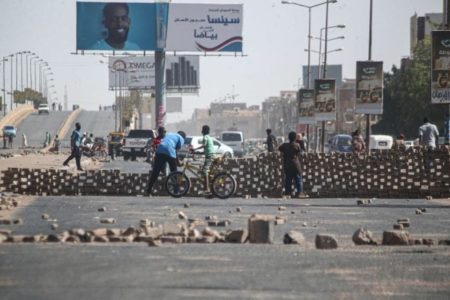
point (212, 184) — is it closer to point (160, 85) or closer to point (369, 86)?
point (369, 86)

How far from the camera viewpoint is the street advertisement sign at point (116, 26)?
5897 cm

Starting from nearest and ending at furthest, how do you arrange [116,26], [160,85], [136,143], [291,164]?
[291,164], [160,85], [116,26], [136,143]

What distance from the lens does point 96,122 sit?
142 meters

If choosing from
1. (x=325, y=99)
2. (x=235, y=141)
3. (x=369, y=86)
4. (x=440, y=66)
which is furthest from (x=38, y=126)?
(x=440, y=66)

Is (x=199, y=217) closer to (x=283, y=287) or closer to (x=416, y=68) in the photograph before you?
(x=283, y=287)

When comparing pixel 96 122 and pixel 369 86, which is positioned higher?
pixel 369 86

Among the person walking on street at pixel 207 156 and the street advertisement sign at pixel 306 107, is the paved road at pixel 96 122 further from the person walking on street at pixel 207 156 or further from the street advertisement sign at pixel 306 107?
the person walking on street at pixel 207 156

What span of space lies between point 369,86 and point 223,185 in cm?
1457

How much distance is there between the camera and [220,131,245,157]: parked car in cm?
7312

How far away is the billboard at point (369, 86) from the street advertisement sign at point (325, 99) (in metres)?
15.9

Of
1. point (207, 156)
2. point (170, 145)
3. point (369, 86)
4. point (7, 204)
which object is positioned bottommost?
point (7, 204)

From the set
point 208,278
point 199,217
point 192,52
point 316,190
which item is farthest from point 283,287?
point 192,52

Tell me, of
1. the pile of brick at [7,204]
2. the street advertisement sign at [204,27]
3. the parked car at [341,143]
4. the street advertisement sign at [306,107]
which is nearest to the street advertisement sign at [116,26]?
the street advertisement sign at [204,27]

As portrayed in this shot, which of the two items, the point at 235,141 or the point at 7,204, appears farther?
the point at 235,141
